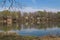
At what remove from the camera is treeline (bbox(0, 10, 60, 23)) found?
3270mm

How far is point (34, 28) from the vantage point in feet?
10.7

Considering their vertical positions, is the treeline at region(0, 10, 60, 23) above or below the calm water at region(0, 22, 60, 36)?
above

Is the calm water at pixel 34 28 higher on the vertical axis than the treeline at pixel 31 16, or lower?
lower

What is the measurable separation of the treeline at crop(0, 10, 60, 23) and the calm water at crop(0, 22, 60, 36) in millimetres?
81

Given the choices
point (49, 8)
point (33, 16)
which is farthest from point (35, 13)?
point (49, 8)

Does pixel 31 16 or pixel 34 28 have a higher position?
pixel 31 16

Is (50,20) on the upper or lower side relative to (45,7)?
lower

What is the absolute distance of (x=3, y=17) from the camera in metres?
3.26

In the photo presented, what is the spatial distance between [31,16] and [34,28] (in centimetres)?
23

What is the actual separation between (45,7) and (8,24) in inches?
29.1

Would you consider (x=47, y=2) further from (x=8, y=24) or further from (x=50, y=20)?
(x=8, y=24)

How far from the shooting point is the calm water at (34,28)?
128 inches

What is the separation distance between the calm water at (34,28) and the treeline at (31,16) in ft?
0.27

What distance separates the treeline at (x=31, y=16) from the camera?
327 centimetres
